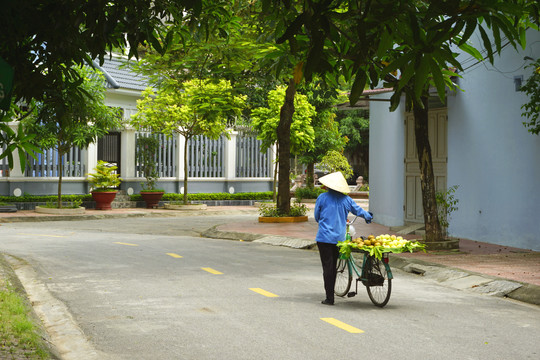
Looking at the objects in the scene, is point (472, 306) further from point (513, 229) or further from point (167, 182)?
point (167, 182)

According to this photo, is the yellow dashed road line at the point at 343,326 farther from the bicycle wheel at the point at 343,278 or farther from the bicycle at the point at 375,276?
the bicycle wheel at the point at 343,278

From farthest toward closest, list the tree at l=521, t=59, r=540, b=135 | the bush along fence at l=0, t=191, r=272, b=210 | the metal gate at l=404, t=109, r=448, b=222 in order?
the bush along fence at l=0, t=191, r=272, b=210 < the metal gate at l=404, t=109, r=448, b=222 < the tree at l=521, t=59, r=540, b=135

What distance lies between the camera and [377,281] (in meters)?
8.77

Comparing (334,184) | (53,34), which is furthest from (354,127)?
(53,34)

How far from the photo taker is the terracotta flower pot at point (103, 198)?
27703 mm

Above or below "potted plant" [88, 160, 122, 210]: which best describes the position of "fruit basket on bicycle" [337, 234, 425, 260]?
below

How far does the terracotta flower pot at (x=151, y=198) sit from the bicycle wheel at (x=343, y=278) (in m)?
21.4

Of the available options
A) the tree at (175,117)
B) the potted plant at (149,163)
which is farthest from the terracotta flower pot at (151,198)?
the tree at (175,117)

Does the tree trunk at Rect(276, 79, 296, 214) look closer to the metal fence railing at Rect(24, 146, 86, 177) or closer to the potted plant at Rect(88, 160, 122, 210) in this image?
the potted plant at Rect(88, 160, 122, 210)

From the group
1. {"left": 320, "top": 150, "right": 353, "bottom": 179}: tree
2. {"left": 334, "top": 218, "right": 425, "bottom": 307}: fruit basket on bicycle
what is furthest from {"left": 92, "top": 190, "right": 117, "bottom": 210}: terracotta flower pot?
{"left": 334, "top": 218, "right": 425, "bottom": 307}: fruit basket on bicycle

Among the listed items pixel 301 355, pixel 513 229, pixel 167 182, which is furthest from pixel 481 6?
pixel 167 182

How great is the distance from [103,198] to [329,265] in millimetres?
20013

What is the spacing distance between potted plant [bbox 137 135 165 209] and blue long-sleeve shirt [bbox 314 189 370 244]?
71.3ft

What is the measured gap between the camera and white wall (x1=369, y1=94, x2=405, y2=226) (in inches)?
780
